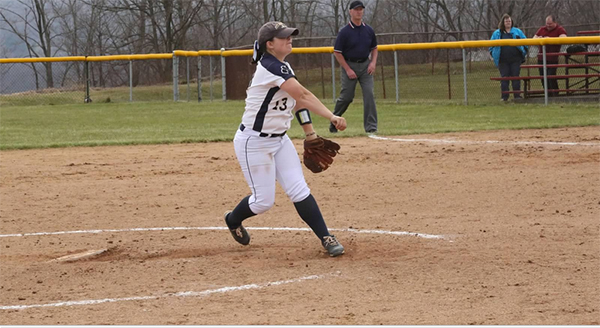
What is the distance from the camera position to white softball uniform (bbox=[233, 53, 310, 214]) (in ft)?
19.4

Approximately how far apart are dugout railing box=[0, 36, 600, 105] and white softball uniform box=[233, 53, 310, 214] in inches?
494

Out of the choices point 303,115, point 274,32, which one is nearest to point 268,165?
point 303,115

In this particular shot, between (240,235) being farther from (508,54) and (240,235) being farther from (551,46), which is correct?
(551,46)

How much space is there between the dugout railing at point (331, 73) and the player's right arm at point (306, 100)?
1261cm

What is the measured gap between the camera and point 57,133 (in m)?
15.9

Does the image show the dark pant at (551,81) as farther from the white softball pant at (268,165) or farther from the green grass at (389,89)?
the white softball pant at (268,165)

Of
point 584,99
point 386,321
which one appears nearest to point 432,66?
point 584,99

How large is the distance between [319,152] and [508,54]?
1347 centimetres

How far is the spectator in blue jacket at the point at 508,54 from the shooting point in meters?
18.8

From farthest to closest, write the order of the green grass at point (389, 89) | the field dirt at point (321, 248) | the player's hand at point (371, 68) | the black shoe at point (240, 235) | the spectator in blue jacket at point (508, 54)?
1. the green grass at point (389, 89)
2. the spectator in blue jacket at point (508, 54)
3. the player's hand at point (371, 68)
4. the black shoe at point (240, 235)
5. the field dirt at point (321, 248)

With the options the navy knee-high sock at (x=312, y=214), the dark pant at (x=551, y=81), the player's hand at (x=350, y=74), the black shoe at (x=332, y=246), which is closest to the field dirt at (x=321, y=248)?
the black shoe at (x=332, y=246)

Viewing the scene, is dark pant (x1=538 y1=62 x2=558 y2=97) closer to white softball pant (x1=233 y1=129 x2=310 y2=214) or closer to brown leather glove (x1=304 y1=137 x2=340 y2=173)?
brown leather glove (x1=304 y1=137 x2=340 y2=173)

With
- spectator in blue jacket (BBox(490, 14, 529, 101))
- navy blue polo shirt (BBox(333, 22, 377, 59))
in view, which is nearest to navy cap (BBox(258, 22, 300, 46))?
navy blue polo shirt (BBox(333, 22, 377, 59))

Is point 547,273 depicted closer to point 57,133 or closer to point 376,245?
point 376,245
